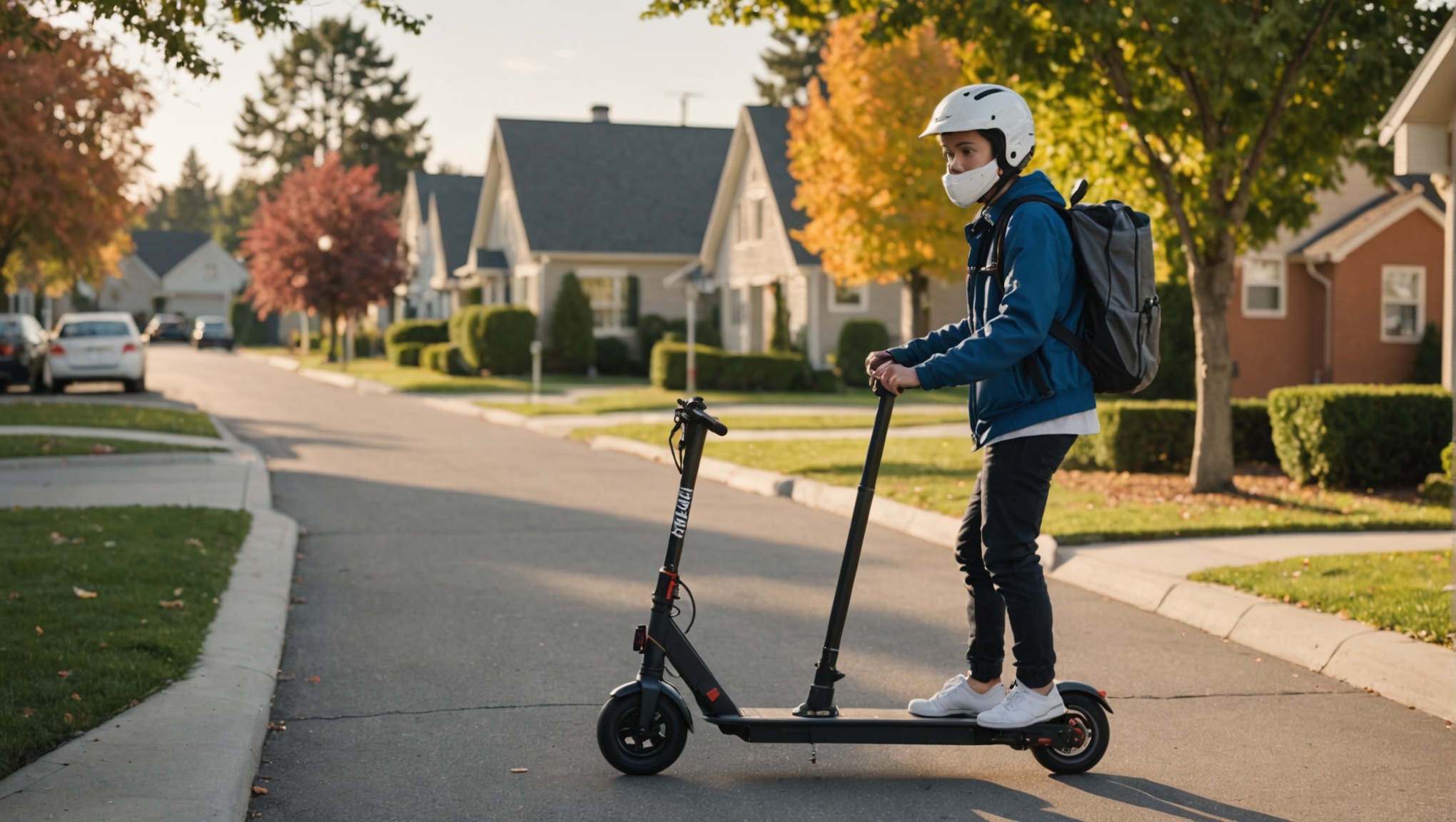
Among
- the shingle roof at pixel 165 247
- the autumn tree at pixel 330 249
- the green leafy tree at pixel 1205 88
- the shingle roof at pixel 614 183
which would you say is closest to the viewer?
the green leafy tree at pixel 1205 88

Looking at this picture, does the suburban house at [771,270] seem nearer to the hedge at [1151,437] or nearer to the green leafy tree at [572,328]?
the green leafy tree at [572,328]

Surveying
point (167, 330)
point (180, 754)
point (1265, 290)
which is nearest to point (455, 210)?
point (167, 330)

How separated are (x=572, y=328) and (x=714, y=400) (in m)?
13.3

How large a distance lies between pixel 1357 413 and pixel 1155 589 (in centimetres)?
506

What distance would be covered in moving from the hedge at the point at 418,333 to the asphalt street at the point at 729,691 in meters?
36.6

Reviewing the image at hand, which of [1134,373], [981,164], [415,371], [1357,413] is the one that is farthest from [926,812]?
[415,371]

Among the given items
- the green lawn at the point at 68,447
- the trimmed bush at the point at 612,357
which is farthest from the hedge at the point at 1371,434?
the trimmed bush at the point at 612,357

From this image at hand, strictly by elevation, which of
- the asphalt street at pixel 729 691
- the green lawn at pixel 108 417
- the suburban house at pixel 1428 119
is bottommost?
the asphalt street at pixel 729 691

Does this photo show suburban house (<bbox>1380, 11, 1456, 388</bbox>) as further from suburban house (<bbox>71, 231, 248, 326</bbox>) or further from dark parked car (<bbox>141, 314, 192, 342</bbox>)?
suburban house (<bbox>71, 231, 248, 326</bbox>)

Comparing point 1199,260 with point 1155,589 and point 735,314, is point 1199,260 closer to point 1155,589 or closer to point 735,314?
point 1155,589

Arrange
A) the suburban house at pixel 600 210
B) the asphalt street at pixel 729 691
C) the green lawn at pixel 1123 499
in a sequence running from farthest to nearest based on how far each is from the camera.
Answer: the suburban house at pixel 600 210 < the green lawn at pixel 1123 499 < the asphalt street at pixel 729 691

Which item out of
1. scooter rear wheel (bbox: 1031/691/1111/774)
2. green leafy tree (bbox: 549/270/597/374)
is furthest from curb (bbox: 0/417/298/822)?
green leafy tree (bbox: 549/270/597/374)

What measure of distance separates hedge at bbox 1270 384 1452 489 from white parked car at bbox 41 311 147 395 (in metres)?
23.4

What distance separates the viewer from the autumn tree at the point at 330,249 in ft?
154
